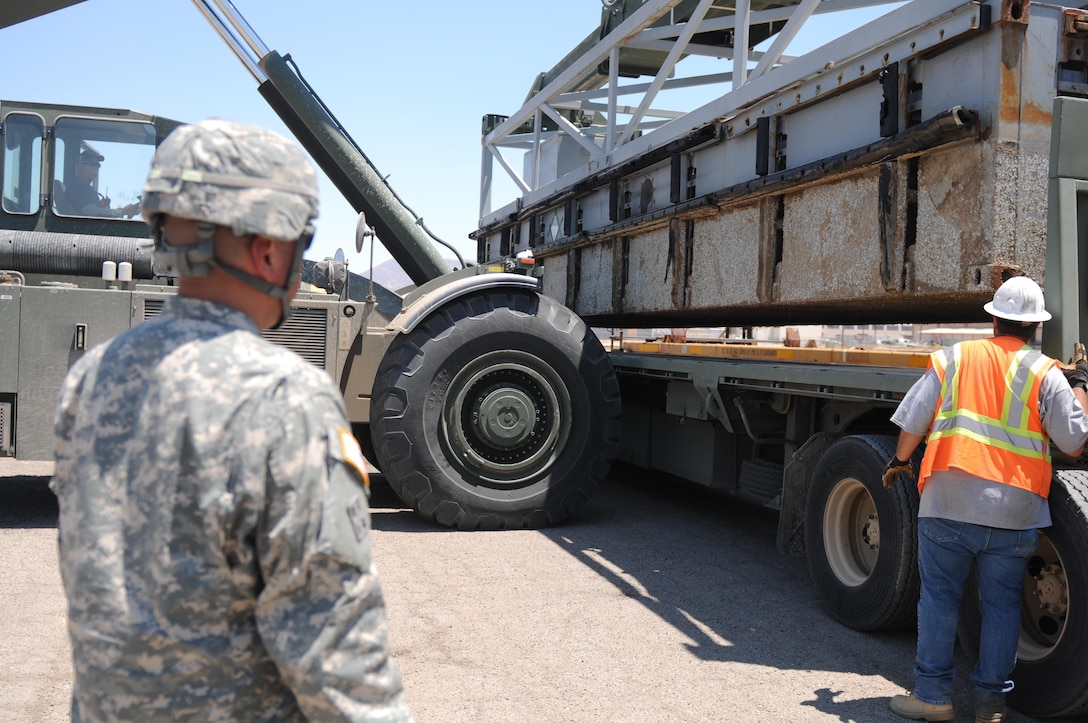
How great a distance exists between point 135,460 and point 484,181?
1073 centimetres

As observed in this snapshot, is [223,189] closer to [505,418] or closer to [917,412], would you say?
[917,412]

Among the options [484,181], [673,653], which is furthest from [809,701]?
[484,181]

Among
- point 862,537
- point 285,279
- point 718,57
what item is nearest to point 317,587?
point 285,279

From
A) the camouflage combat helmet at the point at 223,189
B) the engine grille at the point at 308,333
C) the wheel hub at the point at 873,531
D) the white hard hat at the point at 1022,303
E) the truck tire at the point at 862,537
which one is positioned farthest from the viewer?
the engine grille at the point at 308,333

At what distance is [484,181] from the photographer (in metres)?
12.0

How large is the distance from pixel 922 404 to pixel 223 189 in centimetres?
309

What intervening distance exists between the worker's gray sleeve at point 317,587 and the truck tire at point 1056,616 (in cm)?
300

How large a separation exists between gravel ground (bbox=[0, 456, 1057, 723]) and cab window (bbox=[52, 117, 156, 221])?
7.37 ft

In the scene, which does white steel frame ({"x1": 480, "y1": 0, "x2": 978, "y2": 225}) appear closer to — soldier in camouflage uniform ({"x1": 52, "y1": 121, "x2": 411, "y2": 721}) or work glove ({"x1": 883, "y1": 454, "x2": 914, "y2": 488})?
work glove ({"x1": 883, "y1": 454, "x2": 914, "y2": 488})

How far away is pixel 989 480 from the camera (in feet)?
11.9

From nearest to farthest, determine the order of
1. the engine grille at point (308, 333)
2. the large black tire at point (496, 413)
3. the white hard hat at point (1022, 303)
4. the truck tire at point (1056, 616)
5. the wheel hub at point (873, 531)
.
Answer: the truck tire at point (1056, 616)
the white hard hat at point (1022, 303)
the wheel hub at point (873, 531)
the large black tire at point (496, 413)
the engine grille at point (308, 333)

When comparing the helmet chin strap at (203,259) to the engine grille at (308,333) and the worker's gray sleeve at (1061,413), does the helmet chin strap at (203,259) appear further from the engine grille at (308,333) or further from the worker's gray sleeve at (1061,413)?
the engine grille at (308,333)

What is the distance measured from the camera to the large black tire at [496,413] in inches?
259

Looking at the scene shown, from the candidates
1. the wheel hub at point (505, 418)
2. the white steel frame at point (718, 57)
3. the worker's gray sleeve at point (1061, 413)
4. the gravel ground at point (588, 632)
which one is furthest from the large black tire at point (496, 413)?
the worker's gray sleeve at point (1061, 413)
